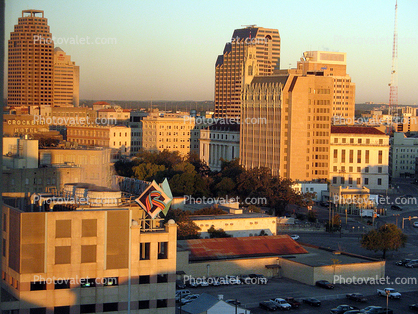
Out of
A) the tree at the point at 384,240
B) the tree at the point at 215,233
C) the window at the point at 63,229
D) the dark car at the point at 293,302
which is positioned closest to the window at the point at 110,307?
the window at the point at 63,229

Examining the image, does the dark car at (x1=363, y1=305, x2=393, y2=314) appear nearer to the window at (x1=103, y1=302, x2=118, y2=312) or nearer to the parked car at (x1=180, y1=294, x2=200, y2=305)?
the parked car at (x1=180, y1=294, x2=200, y2=305)

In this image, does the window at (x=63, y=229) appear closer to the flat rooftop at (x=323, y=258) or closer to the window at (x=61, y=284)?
the window at (x=61, y=284)

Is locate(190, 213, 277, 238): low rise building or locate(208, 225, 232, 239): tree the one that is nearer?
locate(208, 225, 232, 239): tree

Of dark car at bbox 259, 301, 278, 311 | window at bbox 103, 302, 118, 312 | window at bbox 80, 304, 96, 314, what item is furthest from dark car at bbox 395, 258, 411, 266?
window at bbox 80, 304, 96, 314

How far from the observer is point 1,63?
15625 millimetres

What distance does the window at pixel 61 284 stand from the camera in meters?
29.2

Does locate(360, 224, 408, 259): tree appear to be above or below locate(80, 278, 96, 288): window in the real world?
below

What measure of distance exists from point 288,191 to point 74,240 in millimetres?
59415

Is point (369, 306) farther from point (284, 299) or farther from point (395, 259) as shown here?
point (395, 259)

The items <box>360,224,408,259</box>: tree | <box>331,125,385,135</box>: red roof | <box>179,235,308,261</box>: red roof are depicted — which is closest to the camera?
<box>179,235,308,261</box>: red roof

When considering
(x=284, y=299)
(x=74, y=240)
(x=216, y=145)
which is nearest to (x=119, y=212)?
(x=74, y=240)

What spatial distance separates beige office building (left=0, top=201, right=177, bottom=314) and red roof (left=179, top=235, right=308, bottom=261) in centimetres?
2293

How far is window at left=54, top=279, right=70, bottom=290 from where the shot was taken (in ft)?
95.7

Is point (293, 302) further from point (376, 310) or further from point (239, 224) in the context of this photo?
point (239, 224)
